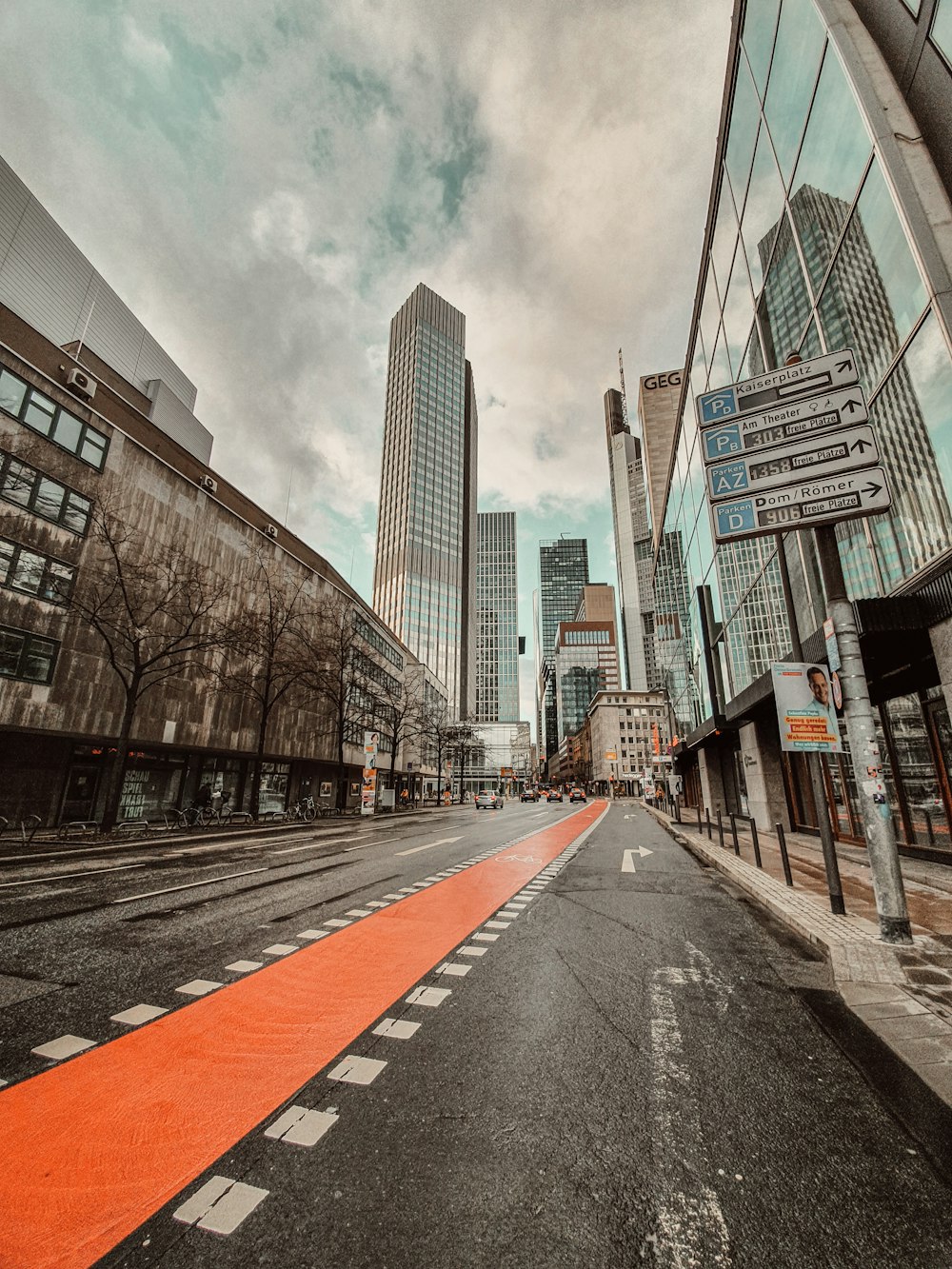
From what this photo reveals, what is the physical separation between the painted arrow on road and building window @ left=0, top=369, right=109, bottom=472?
2510 centimetres

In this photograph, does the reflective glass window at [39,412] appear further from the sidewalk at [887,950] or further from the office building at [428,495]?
the office building at [428,495]

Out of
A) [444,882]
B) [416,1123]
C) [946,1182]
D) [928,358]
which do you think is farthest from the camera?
[444,882]

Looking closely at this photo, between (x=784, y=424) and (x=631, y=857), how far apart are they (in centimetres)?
1141

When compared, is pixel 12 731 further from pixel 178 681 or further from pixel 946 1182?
pixel 946 1182

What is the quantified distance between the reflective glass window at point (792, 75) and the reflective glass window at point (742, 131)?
1.38m

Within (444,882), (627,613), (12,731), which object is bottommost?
(444,882)

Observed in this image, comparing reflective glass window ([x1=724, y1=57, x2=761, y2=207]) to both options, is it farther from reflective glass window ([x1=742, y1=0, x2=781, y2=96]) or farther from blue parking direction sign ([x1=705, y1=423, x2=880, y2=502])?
blue parking direction sign ([x1=705, y1=423, x2=880, y2=502])

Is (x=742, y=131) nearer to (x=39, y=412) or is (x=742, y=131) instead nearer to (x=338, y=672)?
(x=39, y=412)

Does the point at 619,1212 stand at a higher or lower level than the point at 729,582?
lower

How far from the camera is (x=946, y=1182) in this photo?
2.37 m

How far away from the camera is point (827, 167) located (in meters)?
10.5

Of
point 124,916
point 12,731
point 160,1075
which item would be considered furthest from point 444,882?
point 12,731

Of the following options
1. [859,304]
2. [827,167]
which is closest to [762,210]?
[827,167]

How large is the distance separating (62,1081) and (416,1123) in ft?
7.30
